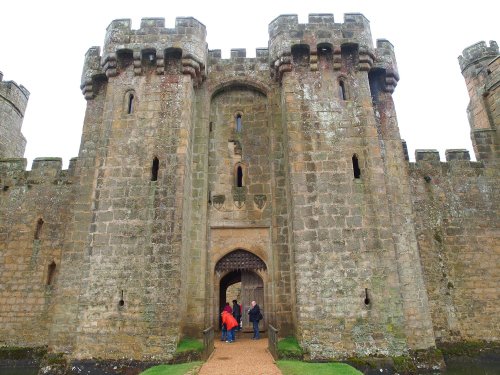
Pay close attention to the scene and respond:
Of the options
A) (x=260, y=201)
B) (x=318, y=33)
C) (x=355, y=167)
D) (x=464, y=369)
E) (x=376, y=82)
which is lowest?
(x=464, y=369)

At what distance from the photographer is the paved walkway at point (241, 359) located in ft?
26.3

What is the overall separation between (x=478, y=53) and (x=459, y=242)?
28.8 ft

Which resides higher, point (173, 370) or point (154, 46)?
point (154, 46)

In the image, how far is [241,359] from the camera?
936 cm

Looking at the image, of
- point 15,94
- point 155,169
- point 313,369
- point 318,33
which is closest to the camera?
point 313,369

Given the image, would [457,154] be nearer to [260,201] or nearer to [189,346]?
[260,201]

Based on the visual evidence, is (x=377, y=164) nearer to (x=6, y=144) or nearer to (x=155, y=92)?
→ (x=155, y=92)

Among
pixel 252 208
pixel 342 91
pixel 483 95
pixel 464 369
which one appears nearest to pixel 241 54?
pixel 342 91

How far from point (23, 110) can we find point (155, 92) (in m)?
9.61

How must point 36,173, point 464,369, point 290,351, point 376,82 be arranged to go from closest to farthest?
point 290,351 → point 464,369 → point 376,82 → point 36,173

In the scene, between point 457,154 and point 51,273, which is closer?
point 51,273

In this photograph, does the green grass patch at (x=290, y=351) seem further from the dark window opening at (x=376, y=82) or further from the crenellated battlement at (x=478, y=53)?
the crenellated battlement at (x=478, y=53)

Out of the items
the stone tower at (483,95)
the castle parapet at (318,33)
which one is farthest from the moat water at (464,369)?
the castle parapet at (318,33)

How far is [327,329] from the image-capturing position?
401 inches
